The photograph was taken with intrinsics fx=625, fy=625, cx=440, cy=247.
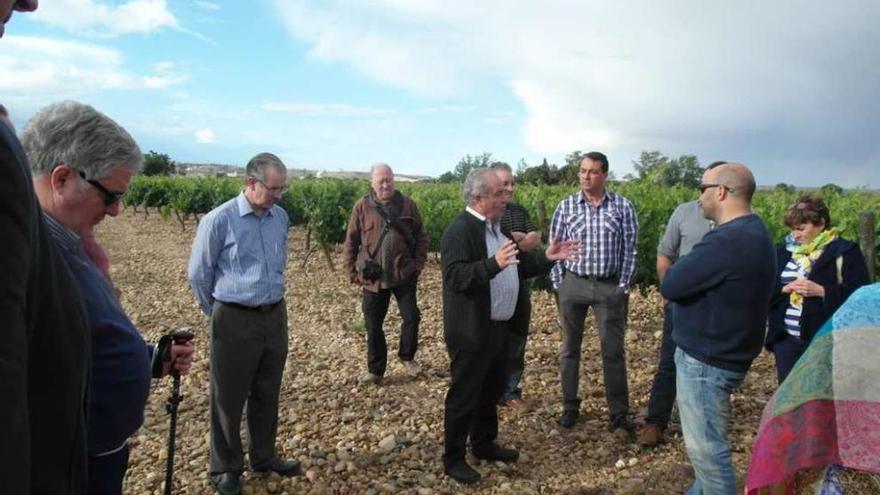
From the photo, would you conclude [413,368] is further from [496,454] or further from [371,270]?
[496,454]

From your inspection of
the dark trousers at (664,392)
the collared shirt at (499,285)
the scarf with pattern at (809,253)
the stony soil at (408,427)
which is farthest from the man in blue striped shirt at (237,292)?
the scarf with pattern at (809,253)

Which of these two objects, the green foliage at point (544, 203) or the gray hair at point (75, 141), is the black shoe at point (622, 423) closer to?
the green foliage at point (544, 203)

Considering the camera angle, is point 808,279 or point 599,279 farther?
point 599,279

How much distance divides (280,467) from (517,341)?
2.14 meters

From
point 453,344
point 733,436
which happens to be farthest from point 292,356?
point 733,436

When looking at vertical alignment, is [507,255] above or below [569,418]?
above

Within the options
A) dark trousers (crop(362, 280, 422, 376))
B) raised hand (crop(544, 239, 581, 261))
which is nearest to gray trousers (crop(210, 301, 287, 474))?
raised hand (crop(544, 239, 581, 261))

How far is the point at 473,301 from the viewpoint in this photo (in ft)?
12.5

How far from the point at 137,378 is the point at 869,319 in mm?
2108

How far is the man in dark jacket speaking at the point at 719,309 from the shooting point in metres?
2.99

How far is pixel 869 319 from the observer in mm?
1585

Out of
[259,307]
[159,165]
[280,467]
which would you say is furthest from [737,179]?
[159,165]

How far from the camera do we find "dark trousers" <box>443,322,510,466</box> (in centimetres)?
386

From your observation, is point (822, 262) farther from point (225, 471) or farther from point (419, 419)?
point (225, 471)
